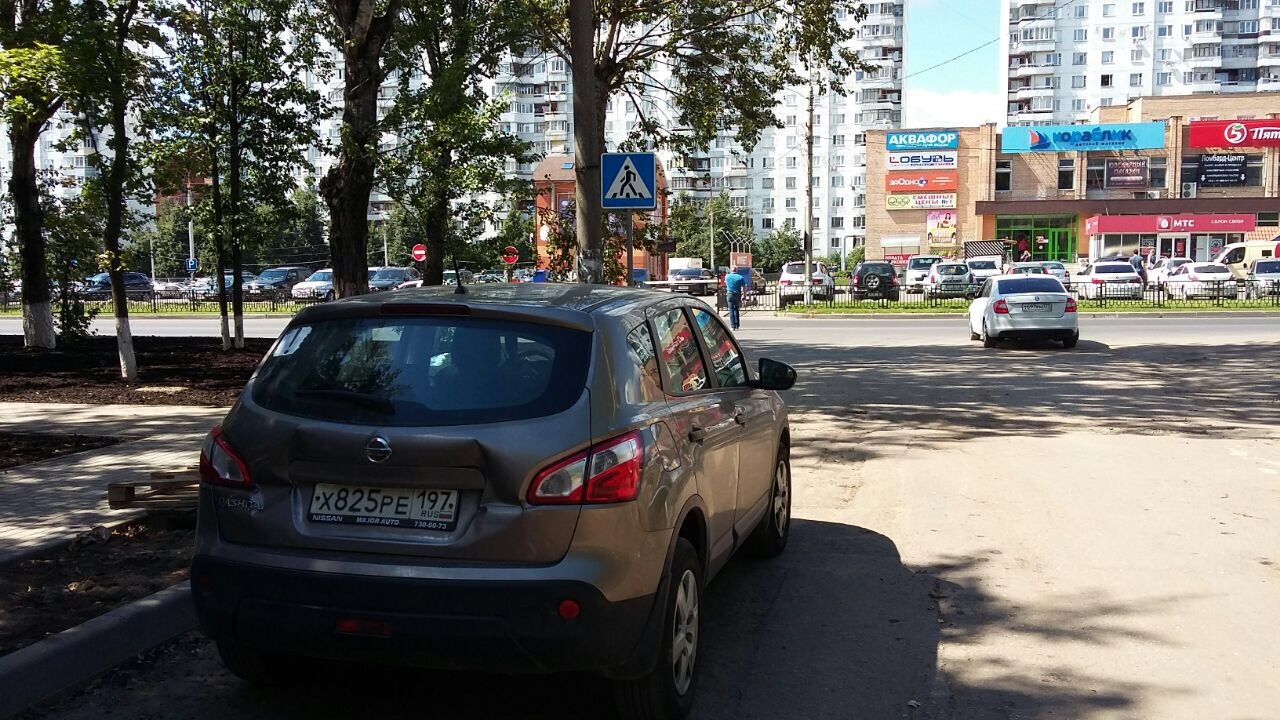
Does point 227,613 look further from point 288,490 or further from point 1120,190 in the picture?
point 1120,190

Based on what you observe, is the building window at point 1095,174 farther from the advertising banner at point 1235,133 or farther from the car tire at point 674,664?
the car tire at point 674,664

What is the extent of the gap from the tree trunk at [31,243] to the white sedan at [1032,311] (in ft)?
55.4

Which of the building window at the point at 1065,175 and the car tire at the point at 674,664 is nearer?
the car tire at the point at 674,664

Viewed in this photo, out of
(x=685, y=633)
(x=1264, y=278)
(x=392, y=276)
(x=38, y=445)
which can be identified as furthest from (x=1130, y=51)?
(x=685, y=633)

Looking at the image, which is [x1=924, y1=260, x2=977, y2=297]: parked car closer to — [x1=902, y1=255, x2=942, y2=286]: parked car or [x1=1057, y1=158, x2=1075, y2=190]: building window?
[x1=902, y1=255, x2=942, y2=286]: parked car

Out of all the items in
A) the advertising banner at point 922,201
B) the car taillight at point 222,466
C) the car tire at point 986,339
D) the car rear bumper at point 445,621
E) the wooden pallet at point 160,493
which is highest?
the advertising banner at point 922,201

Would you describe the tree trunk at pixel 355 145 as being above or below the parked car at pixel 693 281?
above

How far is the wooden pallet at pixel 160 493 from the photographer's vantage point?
6387 mm

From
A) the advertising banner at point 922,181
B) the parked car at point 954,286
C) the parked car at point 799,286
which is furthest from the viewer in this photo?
the advertising banner at point 922,181

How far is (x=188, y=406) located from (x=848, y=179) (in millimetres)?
97355

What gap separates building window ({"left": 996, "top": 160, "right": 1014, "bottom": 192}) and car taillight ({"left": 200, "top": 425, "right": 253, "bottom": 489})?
75676 mm

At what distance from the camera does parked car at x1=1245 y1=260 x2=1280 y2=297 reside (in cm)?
3469

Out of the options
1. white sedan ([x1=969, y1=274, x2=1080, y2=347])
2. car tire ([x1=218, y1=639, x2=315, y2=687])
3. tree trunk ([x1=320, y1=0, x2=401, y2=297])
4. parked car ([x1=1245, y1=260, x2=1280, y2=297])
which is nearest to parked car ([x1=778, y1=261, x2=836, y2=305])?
parked car ([x1=1245, y1=260, x2=1280, y2=297])

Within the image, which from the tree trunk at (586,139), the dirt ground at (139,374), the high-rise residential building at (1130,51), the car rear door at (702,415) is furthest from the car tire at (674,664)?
the high-rise residential building at (1130,51)
